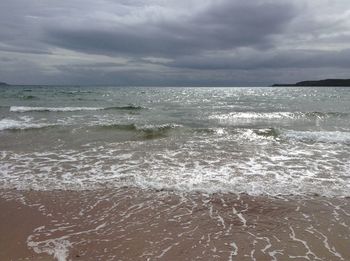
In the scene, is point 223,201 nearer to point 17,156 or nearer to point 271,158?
point 271,158

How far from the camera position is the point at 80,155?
12.2 m

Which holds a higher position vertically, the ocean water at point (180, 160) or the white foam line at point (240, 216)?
the white foam line at point (240, 216)

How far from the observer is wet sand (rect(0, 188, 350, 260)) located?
16.8 ft

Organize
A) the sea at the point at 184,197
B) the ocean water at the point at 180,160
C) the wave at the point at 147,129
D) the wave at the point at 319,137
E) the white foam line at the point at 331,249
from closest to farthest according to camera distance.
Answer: the white foam line at the point at 331,249 < the sea at the point at 184,197 < the ocean water at the point at 180,160 < the wave at the point at 319,137 < the wave at the point at 147,129

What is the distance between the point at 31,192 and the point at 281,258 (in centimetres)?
563

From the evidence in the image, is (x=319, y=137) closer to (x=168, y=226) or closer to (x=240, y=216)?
(x=240, y=216)

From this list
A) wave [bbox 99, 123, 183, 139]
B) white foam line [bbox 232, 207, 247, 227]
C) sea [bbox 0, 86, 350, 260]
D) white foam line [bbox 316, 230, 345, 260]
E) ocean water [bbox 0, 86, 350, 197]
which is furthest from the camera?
wave [bbox 99, 123, 183, 139]

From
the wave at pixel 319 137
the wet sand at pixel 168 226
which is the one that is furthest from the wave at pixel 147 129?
the wet sand at pixel 168 226

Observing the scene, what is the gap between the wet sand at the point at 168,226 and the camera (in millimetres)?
5125

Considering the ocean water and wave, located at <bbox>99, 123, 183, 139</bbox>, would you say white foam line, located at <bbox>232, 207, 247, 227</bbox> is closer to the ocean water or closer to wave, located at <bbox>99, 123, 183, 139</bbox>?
the ocean water

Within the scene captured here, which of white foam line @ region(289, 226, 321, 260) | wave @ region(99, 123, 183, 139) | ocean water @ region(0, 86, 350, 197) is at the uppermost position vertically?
white foam line @ region(289, 226, 321, 260)

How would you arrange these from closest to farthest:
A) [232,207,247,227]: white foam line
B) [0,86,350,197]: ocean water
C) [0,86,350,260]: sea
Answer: [0,86,350,260]: sea, [232,207,247,227]: white foam line, [0,86,350,197]: ocean water

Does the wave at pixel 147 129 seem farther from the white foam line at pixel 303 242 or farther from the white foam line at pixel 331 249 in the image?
the white foam line at pixel 331 249

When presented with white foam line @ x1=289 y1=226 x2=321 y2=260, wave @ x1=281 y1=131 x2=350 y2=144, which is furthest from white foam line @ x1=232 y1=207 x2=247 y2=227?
wave @ x1=281 y1=131 x2=350 y2=144
